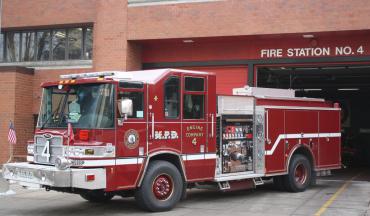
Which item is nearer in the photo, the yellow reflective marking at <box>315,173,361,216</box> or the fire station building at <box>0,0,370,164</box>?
the yellow reflective marking at <box>315,173,361,216</box>

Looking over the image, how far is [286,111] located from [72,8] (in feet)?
30.1

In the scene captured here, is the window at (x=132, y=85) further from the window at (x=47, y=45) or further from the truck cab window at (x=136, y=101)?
the window at (x=47, y=45)

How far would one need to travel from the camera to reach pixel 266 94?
13664 mm

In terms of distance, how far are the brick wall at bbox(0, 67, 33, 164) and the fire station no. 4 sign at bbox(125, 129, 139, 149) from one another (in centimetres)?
993

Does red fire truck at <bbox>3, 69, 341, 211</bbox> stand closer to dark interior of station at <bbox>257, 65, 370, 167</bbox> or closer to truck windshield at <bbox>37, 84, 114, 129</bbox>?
truck windshield at <bbox>37, 84, 114, 129</bbox>

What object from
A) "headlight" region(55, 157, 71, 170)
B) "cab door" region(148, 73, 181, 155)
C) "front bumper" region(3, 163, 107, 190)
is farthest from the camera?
"cab door" region(148, 73, 181, 155)

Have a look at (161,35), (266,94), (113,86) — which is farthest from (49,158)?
(161,35)

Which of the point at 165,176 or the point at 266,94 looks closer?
the point at 165,176

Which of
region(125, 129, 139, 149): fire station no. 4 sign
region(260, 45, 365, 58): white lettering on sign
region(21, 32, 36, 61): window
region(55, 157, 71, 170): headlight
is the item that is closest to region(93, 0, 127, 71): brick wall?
region(21, 32, 36, 61): window

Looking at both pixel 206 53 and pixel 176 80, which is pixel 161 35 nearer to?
pixel 206 53

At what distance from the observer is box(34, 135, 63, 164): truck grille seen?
10.2m

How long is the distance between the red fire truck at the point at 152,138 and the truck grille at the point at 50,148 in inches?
0.7

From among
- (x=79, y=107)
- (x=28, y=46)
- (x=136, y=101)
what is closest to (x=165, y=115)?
(x=136, y=101)

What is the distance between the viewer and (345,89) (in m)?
29.5
